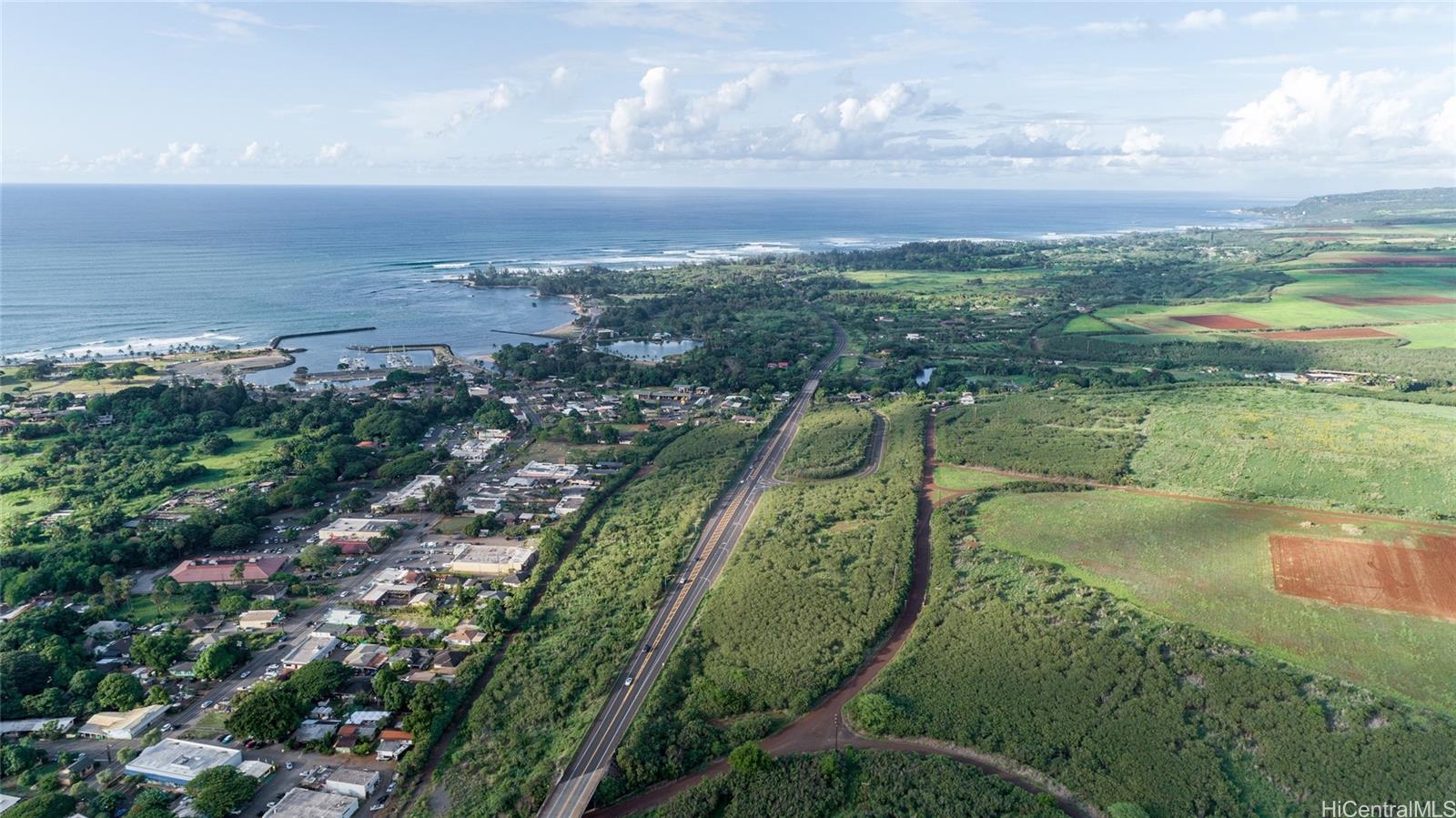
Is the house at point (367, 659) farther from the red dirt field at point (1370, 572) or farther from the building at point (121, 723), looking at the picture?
the red dirt field at point (1370, 572)

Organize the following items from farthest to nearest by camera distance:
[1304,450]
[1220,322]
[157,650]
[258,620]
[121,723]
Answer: [1220,322]
[1304,450]
[258,620]
[157,650]
[121,723]

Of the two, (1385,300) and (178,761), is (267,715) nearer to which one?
(178,761)

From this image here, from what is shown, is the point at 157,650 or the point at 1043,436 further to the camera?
the point at 1043,436

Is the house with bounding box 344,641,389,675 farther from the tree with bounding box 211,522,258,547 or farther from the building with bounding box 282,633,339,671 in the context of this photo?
the tree with bounding box 211,522,258,547

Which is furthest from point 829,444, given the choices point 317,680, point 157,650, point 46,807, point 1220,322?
point 1220,322

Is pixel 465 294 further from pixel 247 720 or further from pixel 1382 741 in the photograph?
pixel 1382 741

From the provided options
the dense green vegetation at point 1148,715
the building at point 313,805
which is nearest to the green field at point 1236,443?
the dense green vegetation at point 1148,715
